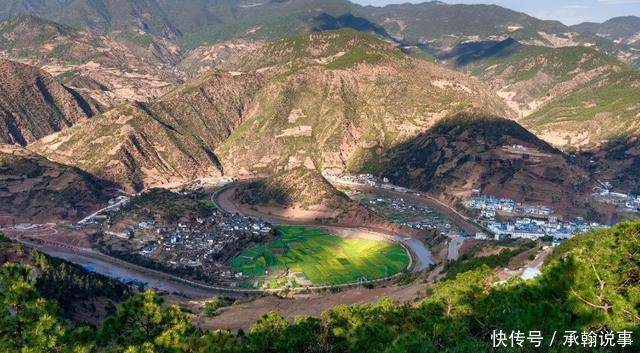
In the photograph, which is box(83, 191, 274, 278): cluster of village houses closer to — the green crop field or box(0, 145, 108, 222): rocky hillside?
the green crop field

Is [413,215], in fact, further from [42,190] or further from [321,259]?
[42,190]

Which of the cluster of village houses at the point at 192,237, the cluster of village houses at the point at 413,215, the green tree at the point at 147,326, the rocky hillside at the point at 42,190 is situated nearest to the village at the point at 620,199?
the cluster of village houses at the point at 413,215

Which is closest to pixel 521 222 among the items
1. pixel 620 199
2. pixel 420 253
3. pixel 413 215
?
pixel 413 215

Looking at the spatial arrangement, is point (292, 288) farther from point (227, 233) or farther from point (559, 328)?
point (559, 328)

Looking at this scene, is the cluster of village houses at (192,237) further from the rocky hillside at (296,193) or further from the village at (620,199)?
the village at (620,199)

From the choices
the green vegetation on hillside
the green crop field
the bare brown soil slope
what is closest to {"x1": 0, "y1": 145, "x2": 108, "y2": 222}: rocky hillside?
the bare brown soil slope

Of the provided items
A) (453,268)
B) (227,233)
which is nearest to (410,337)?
(453,268)
